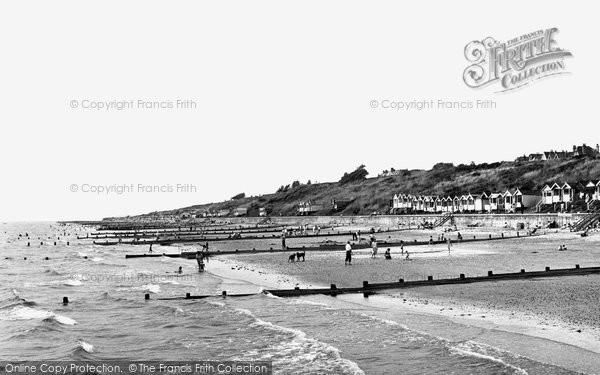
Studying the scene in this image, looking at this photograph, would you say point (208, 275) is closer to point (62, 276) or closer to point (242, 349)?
point (62, 276)

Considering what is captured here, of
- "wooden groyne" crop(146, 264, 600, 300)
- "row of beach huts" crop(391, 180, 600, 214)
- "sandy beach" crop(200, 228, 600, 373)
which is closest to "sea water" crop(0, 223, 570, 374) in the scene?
"wooden groyne" crop(146, 264, 600, 300)

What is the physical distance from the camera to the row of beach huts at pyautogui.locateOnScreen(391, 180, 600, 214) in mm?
90625

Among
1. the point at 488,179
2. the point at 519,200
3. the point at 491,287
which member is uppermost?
the point at 488,179

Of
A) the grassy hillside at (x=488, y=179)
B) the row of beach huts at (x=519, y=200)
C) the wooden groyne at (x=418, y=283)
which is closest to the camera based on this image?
the wooden groyne at (x=418, y=283)

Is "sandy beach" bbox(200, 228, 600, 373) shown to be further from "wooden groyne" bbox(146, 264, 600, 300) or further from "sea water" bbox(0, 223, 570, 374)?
"sea water" bbox(0, 223, 570, 374)

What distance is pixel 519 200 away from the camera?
106812 millimetres

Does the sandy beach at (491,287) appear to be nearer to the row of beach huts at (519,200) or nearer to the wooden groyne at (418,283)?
the wooden groyne at (418,283)

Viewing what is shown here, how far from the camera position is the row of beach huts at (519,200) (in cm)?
9062

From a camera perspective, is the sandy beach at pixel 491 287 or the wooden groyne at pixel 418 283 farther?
the wooden groyne at pixel 418 283

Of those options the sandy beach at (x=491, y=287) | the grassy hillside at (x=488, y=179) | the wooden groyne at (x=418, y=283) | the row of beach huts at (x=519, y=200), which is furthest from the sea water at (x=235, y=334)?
the grassy hillside at (x=488, y=179)

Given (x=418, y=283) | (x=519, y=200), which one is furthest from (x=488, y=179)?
(x=418, y=283)

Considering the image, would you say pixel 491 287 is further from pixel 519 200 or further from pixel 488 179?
pixel 488 179

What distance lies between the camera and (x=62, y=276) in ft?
150

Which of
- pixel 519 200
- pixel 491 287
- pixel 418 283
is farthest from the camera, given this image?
pixel 519 200
